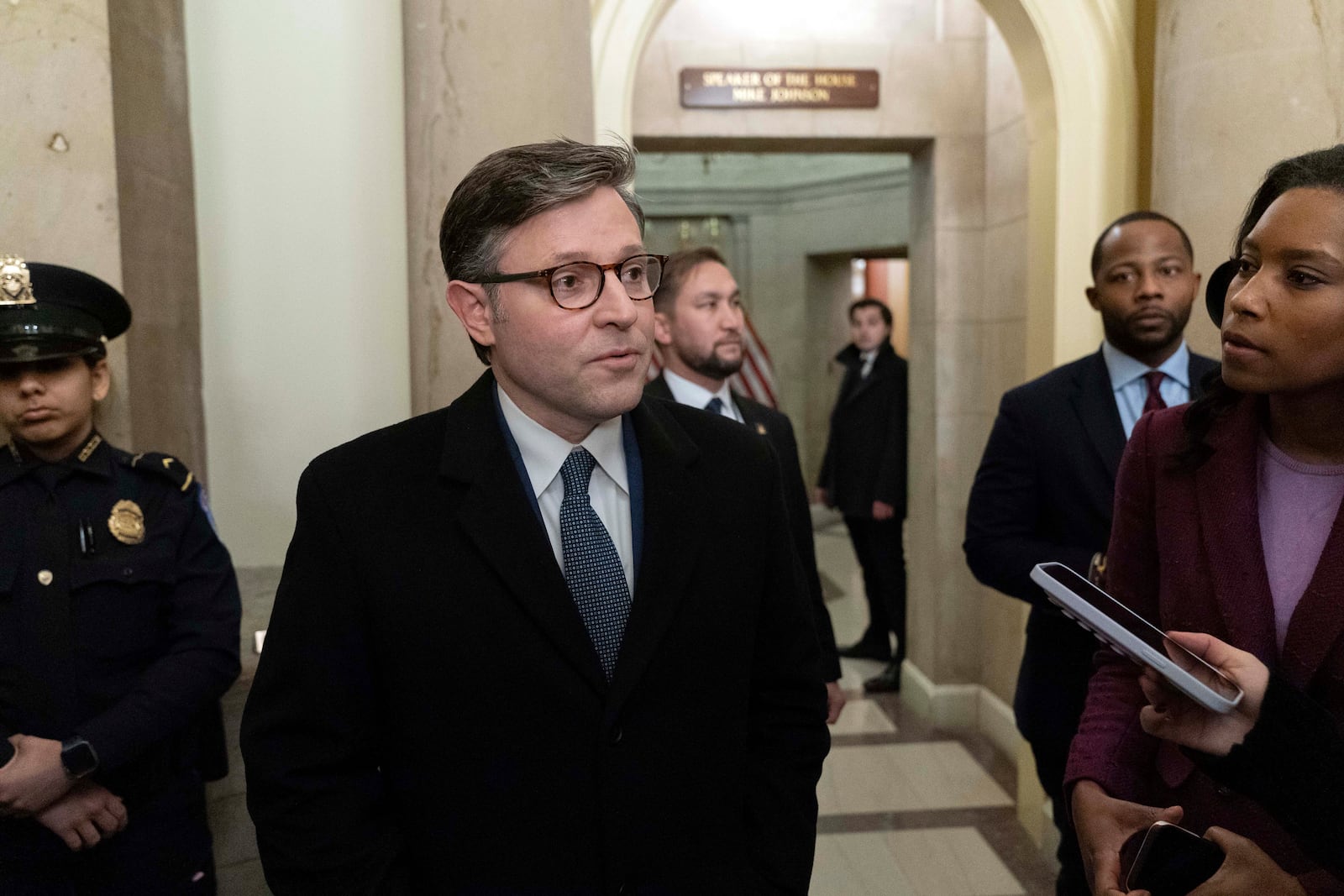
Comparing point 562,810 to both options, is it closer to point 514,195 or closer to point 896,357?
point 514,195

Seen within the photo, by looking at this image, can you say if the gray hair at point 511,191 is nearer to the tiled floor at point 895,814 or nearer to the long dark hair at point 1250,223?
the long dark hair at point 1250,223

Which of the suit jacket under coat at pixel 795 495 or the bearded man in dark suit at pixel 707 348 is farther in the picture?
the bearded man in dark suit at pixel 707 348

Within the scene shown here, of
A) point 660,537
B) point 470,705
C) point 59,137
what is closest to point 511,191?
point 660,537

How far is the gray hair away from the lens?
1411mm

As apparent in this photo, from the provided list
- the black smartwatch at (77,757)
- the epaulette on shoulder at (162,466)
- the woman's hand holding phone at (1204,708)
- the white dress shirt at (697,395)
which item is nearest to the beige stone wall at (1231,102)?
the white dress shirt at (697,395)

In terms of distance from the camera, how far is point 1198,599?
55.2 inches

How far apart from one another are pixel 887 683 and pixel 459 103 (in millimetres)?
4501

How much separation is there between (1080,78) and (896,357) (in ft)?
8.07

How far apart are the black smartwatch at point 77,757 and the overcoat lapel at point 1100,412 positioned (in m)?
2.20

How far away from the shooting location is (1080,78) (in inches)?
154

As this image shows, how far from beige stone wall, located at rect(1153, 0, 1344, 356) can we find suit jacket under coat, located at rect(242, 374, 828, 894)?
7.83 ft

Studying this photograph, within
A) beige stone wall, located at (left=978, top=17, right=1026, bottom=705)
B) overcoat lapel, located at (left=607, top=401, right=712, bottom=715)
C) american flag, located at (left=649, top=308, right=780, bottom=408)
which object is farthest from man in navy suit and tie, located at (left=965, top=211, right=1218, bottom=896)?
american flag, located at (left=649, top=308, right=780, bottom=408)

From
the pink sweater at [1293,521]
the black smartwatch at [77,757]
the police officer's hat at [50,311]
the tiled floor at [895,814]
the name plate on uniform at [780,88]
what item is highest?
the name plate on uniform at [780,88]

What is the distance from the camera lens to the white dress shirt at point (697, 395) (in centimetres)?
327
